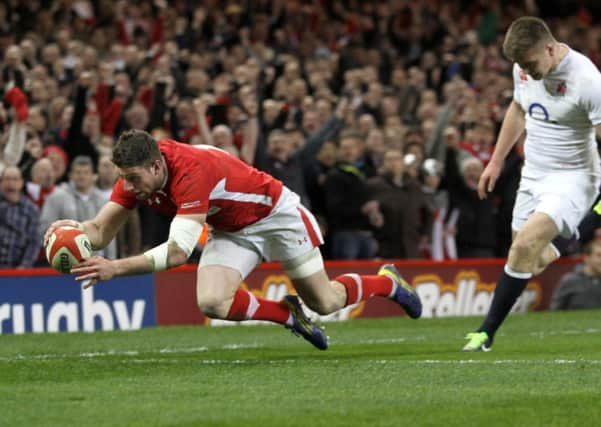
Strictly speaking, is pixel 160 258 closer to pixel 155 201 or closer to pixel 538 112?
pixel 155 201

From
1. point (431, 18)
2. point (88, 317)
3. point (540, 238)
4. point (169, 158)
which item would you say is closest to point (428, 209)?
point (88, 317)

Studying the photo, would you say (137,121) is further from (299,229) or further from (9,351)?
(299,229)

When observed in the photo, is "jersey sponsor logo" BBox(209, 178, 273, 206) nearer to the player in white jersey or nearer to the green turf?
the green turf

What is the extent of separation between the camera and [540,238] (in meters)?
9.88

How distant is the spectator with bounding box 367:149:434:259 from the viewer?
1645cm

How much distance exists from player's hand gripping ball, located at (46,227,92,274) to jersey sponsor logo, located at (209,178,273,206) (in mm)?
931

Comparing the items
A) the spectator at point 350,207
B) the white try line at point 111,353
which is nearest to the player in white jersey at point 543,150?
the white try line at point 111,353

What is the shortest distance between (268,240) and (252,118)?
580 cm

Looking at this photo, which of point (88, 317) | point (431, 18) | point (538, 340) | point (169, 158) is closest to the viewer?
point (169, 158)

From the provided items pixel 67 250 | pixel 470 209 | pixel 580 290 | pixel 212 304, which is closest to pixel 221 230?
pixel 212 304

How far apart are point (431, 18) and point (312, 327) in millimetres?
17768

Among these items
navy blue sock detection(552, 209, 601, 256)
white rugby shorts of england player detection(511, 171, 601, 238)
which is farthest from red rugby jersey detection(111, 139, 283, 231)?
navy blue sock detection(552, 209, 601, 256)

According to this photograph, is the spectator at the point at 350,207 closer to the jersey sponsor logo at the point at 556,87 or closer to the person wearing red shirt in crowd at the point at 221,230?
the person wearing red shirt in crowd at the point at 221,230

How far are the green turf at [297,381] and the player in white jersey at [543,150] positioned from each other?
2.09ft
